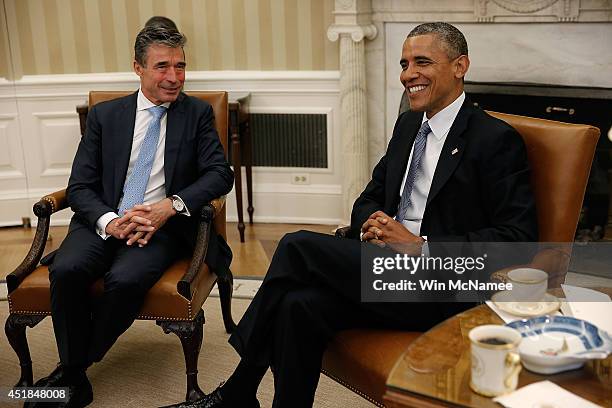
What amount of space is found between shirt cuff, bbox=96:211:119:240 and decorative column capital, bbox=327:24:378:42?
6.35 feet

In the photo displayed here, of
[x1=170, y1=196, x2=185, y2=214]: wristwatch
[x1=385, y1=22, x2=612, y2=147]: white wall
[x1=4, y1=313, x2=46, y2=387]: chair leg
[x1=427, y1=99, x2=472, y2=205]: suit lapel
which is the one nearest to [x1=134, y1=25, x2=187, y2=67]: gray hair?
[x1=170, y1=196, x2=185, y2=214]: wristwatch

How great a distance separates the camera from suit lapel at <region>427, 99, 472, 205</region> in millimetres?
2533

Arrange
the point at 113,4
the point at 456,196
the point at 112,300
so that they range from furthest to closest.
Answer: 1. the point at 113,4
2. the point at 112,300
3. the point at 456,196

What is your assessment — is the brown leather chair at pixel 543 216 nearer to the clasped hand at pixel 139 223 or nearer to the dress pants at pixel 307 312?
the dress pants at pixel 307 312

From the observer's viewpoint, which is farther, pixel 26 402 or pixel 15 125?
pixel 15 125

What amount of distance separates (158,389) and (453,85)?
146cm

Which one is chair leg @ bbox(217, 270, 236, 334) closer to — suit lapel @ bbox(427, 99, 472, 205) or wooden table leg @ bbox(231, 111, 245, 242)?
suit lapel @ bbox(427, 99, 472, 205)

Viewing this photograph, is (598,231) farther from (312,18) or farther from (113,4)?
(113,4)

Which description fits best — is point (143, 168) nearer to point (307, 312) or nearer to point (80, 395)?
point (80, 395)

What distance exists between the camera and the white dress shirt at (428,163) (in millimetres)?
2635

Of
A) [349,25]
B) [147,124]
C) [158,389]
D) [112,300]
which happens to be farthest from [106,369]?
[349,25]

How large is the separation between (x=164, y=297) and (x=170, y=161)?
549mm

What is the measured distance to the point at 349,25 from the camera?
4422 mm

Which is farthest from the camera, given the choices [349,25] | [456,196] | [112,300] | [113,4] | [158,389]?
[113,4]
